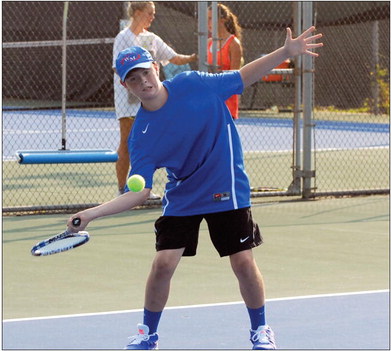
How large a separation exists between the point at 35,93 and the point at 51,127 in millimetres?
4759

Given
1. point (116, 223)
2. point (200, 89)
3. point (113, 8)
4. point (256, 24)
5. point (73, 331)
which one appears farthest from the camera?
point (113, 8)

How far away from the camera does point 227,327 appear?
5598mm

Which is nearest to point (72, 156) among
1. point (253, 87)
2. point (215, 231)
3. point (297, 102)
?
point (297, 102)

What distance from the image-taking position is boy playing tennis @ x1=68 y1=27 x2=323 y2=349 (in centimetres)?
496

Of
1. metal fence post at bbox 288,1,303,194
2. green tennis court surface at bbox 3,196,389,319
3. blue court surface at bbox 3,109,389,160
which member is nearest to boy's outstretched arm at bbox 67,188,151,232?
green tennis court surface at bbox 3,196,389,319

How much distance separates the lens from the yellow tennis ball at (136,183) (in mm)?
4711

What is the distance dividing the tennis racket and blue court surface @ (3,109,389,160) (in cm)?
887

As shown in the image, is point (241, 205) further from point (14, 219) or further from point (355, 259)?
point (14, 219)

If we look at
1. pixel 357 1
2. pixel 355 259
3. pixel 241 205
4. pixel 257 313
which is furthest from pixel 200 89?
pixel 357 1

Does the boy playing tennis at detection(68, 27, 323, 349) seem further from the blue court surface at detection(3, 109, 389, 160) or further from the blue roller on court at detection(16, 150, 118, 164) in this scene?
the blue court surface at detection(3, 109, 389, 160)

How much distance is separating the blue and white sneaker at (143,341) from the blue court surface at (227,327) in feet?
0.33

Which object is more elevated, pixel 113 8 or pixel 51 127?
pixel 113 8

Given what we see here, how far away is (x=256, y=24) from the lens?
18891 mm

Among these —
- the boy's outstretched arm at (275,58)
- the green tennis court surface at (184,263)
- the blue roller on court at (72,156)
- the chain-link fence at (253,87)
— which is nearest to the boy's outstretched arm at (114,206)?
the boy's outstretched arm at (275,58)
